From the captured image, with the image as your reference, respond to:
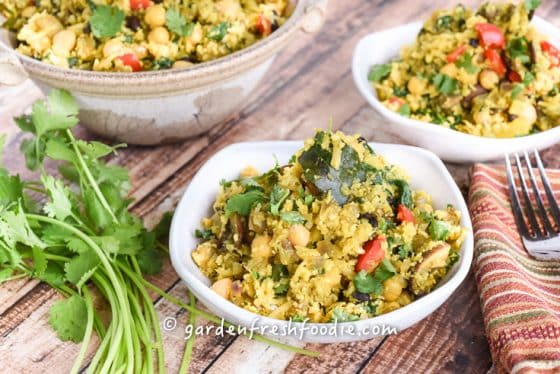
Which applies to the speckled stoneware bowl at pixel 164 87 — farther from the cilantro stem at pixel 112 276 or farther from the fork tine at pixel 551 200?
the fork tine at pixel 551 200

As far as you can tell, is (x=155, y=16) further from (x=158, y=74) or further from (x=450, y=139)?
(x=450, y=139)

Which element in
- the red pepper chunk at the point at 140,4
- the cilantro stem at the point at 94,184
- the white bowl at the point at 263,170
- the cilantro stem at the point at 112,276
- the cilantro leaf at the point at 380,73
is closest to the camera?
the white bowl at the point at 263,170

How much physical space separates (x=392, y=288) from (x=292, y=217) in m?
0.30

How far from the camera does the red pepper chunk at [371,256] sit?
5.63ft

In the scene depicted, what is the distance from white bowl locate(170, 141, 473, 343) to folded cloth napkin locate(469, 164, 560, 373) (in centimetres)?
16

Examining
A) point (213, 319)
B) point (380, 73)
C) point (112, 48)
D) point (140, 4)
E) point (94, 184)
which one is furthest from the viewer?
point (380, 73)

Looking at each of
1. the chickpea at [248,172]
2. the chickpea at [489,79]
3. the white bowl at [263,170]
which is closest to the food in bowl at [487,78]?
the chickpea at [489,79]

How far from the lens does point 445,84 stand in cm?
236

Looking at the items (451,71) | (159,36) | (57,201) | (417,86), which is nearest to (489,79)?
(451,71)

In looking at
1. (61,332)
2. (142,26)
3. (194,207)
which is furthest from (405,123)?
(61,332)

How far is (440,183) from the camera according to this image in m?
1.99

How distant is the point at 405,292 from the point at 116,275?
776 mm

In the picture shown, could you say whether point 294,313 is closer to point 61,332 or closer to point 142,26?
point 61,332

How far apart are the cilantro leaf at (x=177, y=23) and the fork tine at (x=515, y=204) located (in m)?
1.09
